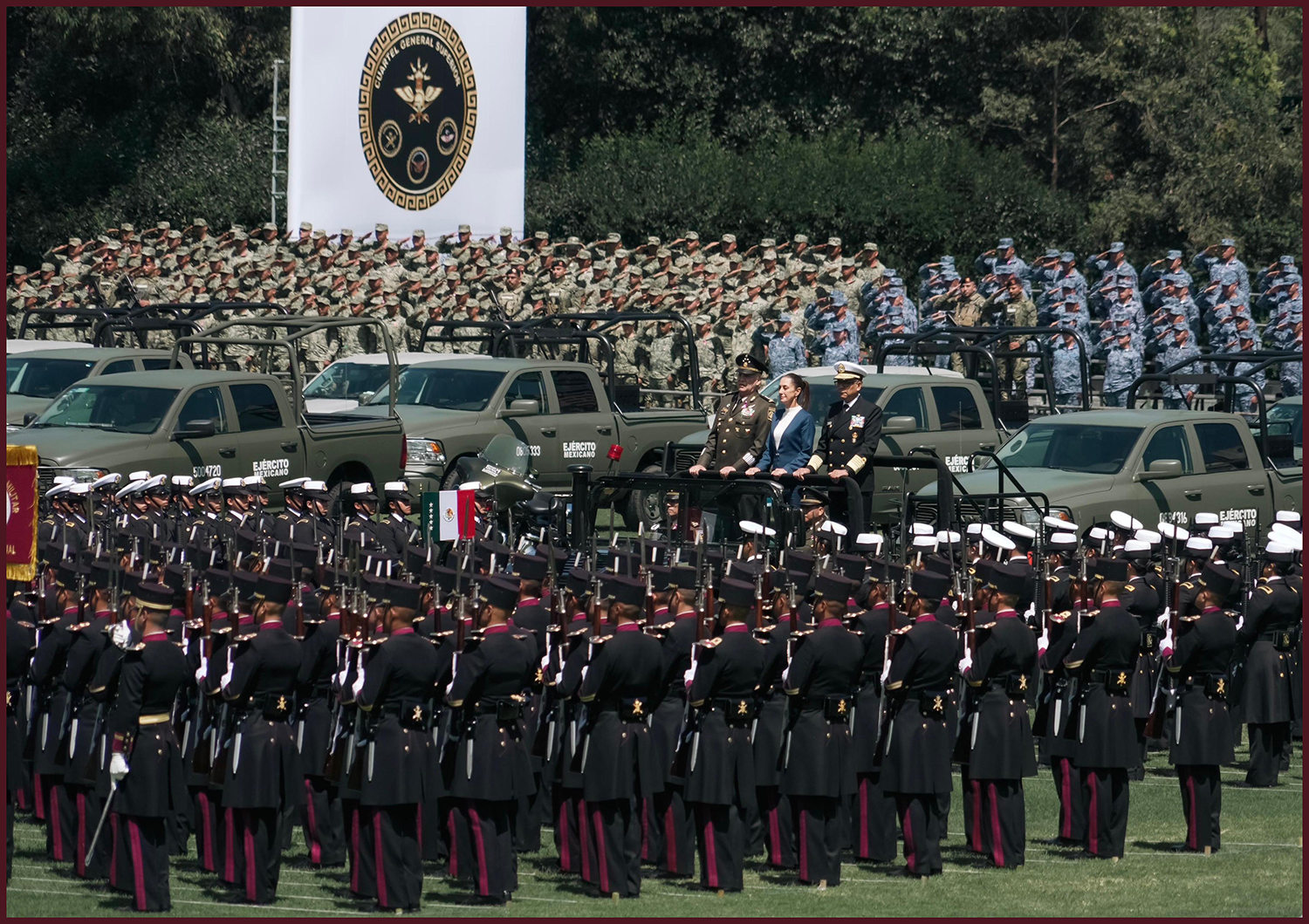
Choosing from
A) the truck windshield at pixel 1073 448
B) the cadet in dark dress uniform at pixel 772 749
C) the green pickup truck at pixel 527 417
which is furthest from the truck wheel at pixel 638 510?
the cadet in dark dress uniform at pixel 772 749

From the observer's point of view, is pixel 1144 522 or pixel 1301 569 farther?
pixel 1144 522

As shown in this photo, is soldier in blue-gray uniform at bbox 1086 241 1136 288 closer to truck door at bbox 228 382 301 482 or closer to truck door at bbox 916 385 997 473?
truck door at bbox 916 385 997 473

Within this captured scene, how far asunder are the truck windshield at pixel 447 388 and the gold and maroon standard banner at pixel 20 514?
9.50 m

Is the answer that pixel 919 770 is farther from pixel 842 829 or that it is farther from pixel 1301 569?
pixel 1301 569

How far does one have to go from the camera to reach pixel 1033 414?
904 inches

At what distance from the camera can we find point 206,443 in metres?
18.4

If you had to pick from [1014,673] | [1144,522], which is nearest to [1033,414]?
[1144,522]

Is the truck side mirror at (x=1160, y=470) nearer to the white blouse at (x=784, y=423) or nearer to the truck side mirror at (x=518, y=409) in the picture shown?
the white blouse at (x=784, y=423)

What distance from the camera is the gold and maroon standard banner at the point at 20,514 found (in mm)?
10562

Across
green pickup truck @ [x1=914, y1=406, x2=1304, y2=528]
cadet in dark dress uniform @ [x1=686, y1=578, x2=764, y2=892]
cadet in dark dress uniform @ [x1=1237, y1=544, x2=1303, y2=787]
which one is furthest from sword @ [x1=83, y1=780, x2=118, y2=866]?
green pickup truck @ [x1=914, y1=406, x2=1304, y2=528]

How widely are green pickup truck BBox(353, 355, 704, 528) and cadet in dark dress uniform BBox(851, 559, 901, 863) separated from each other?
9.07 meters

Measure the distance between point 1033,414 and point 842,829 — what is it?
42.5 ft

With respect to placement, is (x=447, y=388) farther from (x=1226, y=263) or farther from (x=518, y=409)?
(x=1226, y=263)

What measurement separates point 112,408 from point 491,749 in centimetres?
966
